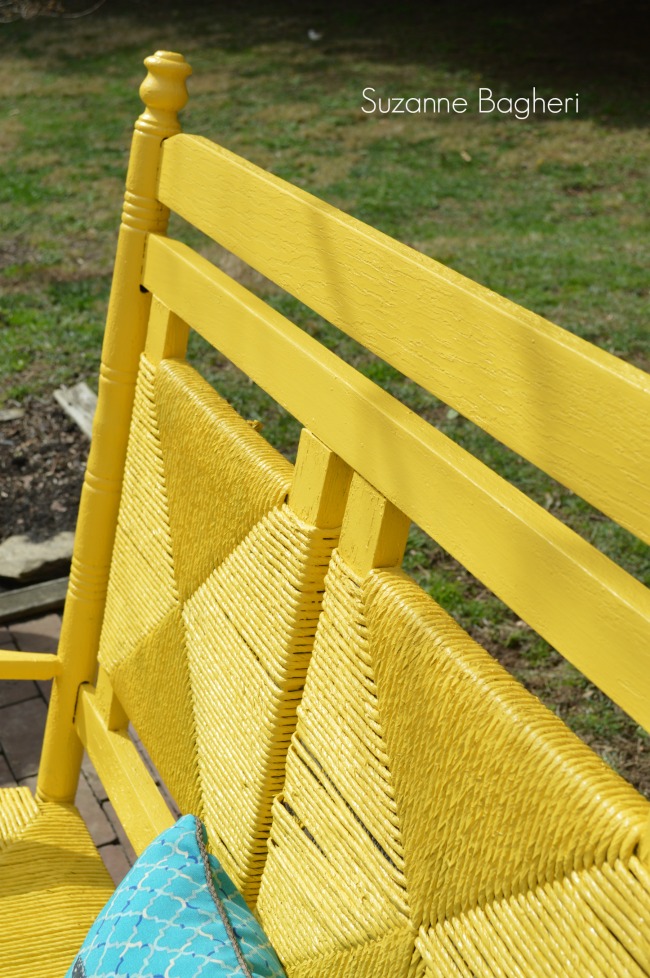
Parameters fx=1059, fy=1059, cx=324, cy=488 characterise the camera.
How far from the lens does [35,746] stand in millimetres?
2809

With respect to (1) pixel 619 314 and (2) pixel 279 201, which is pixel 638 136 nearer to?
(1) pixel 619 314

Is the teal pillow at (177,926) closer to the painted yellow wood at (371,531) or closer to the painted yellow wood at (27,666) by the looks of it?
the painted yellow wood at (371,531)

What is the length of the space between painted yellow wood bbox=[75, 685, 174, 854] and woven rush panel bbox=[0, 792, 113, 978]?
0.36 ft

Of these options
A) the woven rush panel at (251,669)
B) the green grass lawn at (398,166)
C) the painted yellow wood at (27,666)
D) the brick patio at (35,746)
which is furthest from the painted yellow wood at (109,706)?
the green grass lawn at (398,166)

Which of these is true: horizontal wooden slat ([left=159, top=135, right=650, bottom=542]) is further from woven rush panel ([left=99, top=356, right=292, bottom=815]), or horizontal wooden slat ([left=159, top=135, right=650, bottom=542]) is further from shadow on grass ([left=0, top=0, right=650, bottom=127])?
shadow on grass ([left=0, top=0, right=650, bottom=127])

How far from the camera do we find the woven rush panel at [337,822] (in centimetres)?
107

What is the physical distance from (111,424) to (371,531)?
27.9 inches

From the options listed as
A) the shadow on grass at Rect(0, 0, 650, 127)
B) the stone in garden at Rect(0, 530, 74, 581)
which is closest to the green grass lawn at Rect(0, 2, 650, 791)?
the shadow on grass at Rect(0, 0, 650, 127)

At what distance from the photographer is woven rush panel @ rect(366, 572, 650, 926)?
831 millimetres

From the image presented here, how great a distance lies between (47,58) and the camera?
11547mm

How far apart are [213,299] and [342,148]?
758cm

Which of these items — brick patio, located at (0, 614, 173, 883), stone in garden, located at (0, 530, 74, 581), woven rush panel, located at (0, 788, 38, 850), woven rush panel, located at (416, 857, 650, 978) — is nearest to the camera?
woven rush panel, located at (416, 857, 650, 978)

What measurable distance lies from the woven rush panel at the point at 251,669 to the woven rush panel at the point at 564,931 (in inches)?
14.1

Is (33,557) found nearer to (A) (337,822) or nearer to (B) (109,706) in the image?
(B) (109,706)
